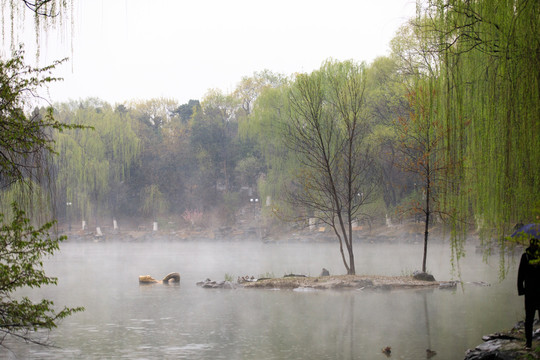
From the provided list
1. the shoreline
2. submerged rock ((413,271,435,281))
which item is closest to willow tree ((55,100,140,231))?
the shoreline

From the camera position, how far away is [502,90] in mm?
7883

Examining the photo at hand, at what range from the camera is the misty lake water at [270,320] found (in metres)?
11.8

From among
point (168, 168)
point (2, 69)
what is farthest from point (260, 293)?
point (168, 168)

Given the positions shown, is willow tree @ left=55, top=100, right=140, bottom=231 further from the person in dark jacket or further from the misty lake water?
the person in dark jacket

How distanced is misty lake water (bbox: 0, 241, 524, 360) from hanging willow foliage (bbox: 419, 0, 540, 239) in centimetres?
340

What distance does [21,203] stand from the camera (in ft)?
30.3

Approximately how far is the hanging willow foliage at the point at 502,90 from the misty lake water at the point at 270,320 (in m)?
3.40

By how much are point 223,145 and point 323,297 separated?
160ft

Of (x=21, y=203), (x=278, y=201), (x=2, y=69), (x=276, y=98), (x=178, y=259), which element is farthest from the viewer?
(x=276, y=98)

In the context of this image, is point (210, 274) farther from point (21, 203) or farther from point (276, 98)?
point (276, 98)

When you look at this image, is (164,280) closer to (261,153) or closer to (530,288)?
(530,288)

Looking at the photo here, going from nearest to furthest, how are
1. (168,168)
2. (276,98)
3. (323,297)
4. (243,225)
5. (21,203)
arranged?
(21,203) → (323,297) → (276,98) → (243,225) → (168,168)

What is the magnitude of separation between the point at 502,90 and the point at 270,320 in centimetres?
892

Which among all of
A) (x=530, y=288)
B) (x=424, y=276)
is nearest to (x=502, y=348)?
(x=530, y=288)
